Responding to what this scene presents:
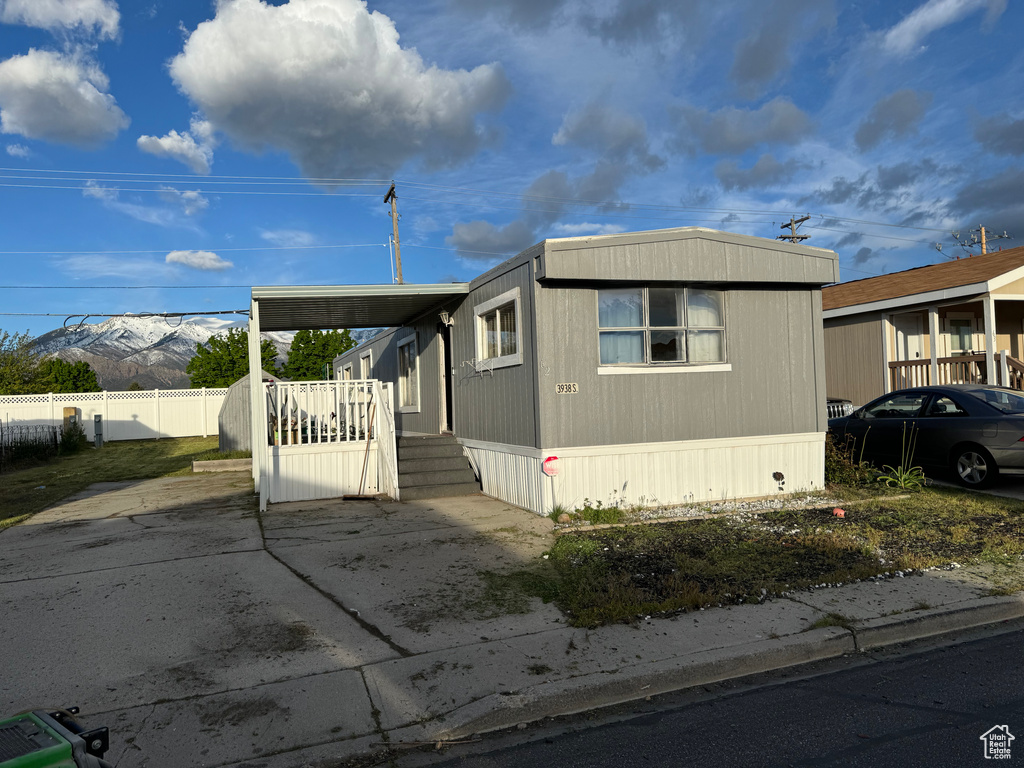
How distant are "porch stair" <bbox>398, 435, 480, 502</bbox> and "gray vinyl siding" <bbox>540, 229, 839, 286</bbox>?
3676 millimetres

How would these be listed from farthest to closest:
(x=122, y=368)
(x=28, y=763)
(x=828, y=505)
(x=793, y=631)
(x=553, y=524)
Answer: (x=122, y=368) < (x=828, y=505) < (x=553, y=524) < (x=793, y=631) < (x=28, y=763)

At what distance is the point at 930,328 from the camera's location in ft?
49.5

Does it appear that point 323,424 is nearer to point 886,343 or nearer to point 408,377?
point 408,377

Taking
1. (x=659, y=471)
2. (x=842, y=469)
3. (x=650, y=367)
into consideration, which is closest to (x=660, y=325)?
(x=650, y=367)

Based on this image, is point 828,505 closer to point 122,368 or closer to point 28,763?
point 28,763

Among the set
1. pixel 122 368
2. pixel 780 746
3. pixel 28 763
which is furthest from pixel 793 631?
pixel 122 368

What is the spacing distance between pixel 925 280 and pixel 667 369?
1088 centimetres

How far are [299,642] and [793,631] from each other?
→ 3.25 meters

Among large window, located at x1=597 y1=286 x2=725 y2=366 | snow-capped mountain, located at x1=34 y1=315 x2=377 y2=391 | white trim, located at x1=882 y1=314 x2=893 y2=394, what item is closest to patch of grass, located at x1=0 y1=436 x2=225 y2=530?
large window, located at x1=597 y1=286 x2=725 y2=366

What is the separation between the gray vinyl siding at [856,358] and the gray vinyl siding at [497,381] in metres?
9.58

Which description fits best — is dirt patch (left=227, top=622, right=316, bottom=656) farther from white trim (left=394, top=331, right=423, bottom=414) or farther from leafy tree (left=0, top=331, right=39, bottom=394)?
leafy tree (left=0, top=331, right=39, bottom=394)

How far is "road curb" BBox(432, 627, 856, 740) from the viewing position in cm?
361

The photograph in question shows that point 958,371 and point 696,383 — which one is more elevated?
point 958,371

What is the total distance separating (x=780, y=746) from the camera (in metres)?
3.27
